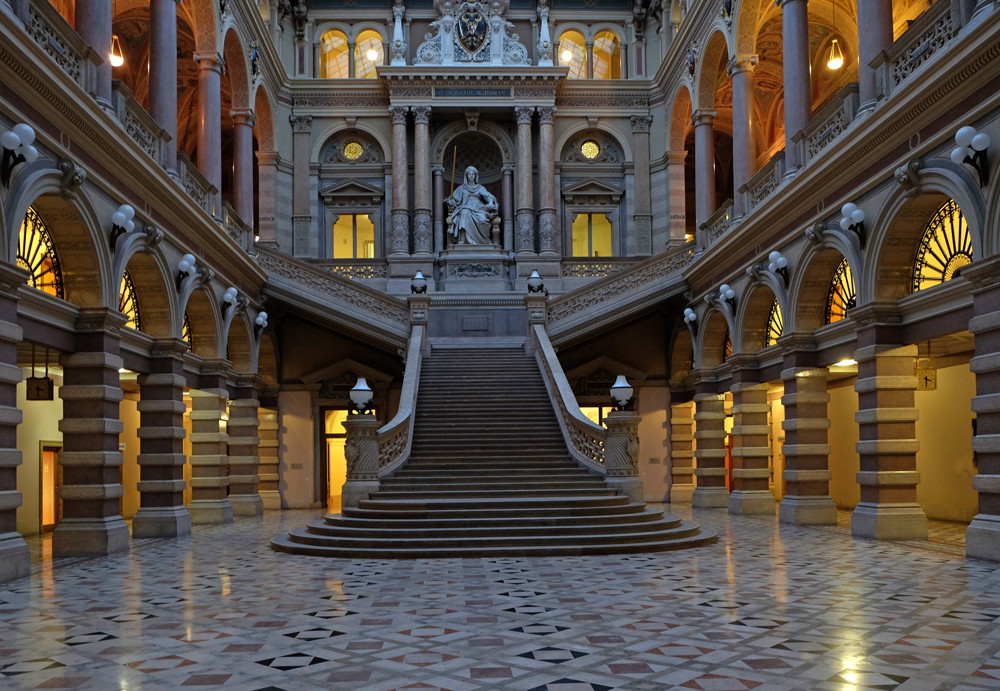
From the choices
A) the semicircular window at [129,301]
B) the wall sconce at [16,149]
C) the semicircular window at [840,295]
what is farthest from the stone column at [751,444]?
the wall sconce at [16,149]

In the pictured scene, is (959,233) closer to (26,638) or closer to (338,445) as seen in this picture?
(26,638)

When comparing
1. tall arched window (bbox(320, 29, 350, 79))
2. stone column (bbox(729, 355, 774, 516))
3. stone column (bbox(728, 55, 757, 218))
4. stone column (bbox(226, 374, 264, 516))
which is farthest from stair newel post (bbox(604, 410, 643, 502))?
tall arched window (bbox(320, 29, 350, 79))

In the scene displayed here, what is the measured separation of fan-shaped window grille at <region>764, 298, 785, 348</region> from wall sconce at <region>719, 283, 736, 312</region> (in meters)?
0.88

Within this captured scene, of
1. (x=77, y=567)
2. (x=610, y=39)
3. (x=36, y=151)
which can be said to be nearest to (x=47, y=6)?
(x=36, y=151)

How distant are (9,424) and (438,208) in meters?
19.1

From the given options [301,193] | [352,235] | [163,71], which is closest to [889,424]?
[163,71]

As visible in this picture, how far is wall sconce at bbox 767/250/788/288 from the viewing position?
16203 millimetres

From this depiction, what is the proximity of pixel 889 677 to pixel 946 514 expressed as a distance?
43.5 ft

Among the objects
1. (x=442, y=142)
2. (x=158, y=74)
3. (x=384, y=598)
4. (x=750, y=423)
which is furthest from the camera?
(x=442, y=142)

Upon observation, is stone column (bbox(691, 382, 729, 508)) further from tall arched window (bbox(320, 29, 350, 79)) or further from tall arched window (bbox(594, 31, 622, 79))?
tall arched window (bbox(320, 29, 350, 79))

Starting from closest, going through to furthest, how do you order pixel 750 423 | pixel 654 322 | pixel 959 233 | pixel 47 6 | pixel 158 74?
pixel 47 6, pixel 959 233, pixel 158 74, pixel 750 423, pixel 654 322

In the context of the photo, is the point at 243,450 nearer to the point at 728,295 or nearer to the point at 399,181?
the point at 399,181

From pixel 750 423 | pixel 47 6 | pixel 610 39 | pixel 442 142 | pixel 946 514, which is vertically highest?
pixel 610 39

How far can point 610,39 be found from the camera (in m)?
29.8
